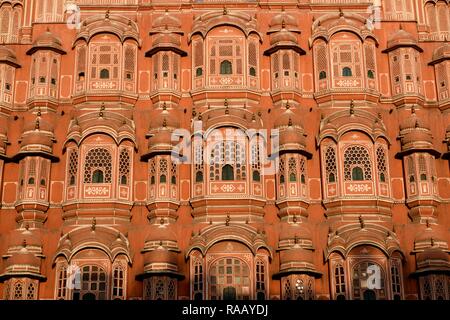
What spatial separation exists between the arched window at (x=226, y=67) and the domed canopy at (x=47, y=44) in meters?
7.25

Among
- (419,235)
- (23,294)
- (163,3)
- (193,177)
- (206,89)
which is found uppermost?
(163,3)

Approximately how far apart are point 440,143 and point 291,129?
6671mm

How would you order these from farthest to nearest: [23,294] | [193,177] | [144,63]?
[144,63]
[193,177]
[23,294]

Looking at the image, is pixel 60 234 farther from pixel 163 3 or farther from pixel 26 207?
pixel 163 3

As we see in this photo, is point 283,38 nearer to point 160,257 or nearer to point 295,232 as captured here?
point 295,232

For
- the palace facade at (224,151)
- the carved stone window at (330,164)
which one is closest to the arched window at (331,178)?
the carved stone window at (330,164)

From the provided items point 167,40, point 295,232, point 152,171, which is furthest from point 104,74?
point 295,232

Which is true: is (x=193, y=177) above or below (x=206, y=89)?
below

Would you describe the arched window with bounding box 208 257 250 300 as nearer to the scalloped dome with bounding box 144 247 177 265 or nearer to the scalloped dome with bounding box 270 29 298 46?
the scalloped dome with bounding box 144 247 177 265

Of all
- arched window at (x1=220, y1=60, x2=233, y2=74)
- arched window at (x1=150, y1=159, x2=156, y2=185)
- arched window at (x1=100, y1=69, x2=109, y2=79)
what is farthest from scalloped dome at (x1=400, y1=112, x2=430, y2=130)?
arched window at (x1=100, y1=69, x2=109, y2=79)

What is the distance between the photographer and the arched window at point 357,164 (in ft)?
113

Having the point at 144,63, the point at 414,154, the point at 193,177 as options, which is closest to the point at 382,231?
the point at 414,154

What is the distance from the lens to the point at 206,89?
1423 inches

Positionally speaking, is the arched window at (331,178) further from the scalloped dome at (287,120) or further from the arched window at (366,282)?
the arched window at (366,282)
